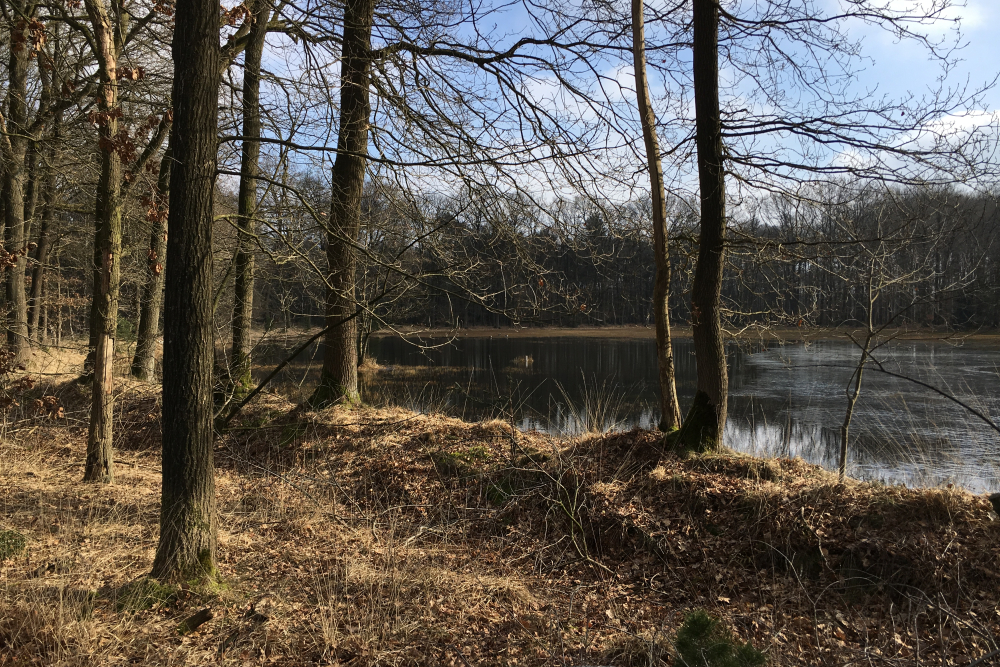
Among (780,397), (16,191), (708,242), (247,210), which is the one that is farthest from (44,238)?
(780,397)

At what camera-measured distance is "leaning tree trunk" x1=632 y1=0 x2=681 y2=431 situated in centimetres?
669

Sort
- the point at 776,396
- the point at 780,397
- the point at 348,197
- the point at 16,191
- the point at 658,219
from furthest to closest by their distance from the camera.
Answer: the point at 776,396, the point at 780,397, the point at 16,191, the point at 348,197, the point at 658,219

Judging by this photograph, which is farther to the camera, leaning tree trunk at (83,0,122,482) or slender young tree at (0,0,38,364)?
slender young tree at (0,0,38,364)

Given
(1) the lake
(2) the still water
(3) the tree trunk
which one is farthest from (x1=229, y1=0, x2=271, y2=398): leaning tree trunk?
(2) the still water

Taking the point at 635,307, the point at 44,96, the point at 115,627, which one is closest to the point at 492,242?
the point at 115,627

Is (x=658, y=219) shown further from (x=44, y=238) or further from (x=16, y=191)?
(x=44, y=238)

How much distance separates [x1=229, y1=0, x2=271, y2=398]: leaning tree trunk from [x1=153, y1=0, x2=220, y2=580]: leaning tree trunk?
110 inches

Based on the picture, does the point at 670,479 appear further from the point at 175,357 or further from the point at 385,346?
the point at 385,346

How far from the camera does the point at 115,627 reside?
131 inches

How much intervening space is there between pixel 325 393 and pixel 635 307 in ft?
152

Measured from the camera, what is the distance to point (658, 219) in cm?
682

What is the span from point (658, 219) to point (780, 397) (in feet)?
38.6

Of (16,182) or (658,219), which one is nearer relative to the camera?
(658,219)

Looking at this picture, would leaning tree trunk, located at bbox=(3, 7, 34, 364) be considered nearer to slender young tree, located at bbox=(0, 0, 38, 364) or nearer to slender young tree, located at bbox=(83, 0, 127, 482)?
slender young tree, located at bbox=(0, 0, 38, 364)
